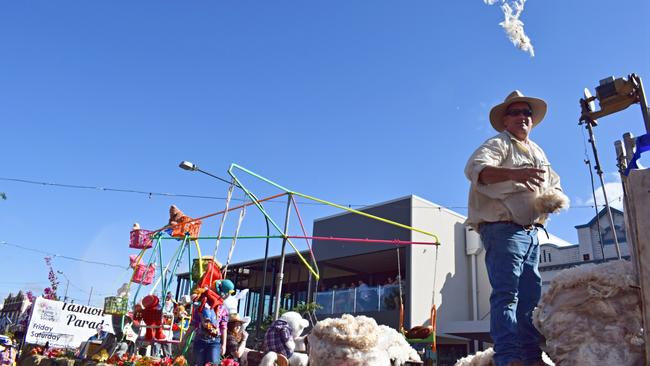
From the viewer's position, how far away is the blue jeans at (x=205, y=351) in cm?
449

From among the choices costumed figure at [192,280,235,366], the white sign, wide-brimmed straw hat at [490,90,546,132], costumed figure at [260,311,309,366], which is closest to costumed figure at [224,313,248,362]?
costumed figure at [192,280,235,366]

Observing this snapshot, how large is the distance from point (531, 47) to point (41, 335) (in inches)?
434

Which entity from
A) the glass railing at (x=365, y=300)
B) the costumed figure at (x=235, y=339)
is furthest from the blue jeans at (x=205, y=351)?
the glass railing at (x=365, y=300)

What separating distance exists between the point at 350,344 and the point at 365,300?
45.7 ft

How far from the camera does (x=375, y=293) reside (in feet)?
51.3

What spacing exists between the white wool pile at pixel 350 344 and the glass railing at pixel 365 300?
13541 mm

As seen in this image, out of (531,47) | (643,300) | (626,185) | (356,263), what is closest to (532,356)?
(643,300)

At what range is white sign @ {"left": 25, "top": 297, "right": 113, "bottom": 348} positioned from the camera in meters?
10.0

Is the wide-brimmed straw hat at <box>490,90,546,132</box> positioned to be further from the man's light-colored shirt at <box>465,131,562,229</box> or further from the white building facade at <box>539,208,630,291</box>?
the white building facade at <box>539,208,630,291</box>

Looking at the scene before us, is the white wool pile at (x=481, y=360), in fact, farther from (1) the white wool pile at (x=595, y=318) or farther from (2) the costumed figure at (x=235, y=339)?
(2) the costumed figure at (x=235, y=339)

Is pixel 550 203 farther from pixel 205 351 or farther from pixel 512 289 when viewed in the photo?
pixel 205 351

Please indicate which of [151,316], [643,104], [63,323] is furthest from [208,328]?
[63,323]

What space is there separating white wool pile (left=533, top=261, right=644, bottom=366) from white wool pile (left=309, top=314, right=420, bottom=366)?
34.1 inches

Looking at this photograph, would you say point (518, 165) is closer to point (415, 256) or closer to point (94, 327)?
point (94, 327)
